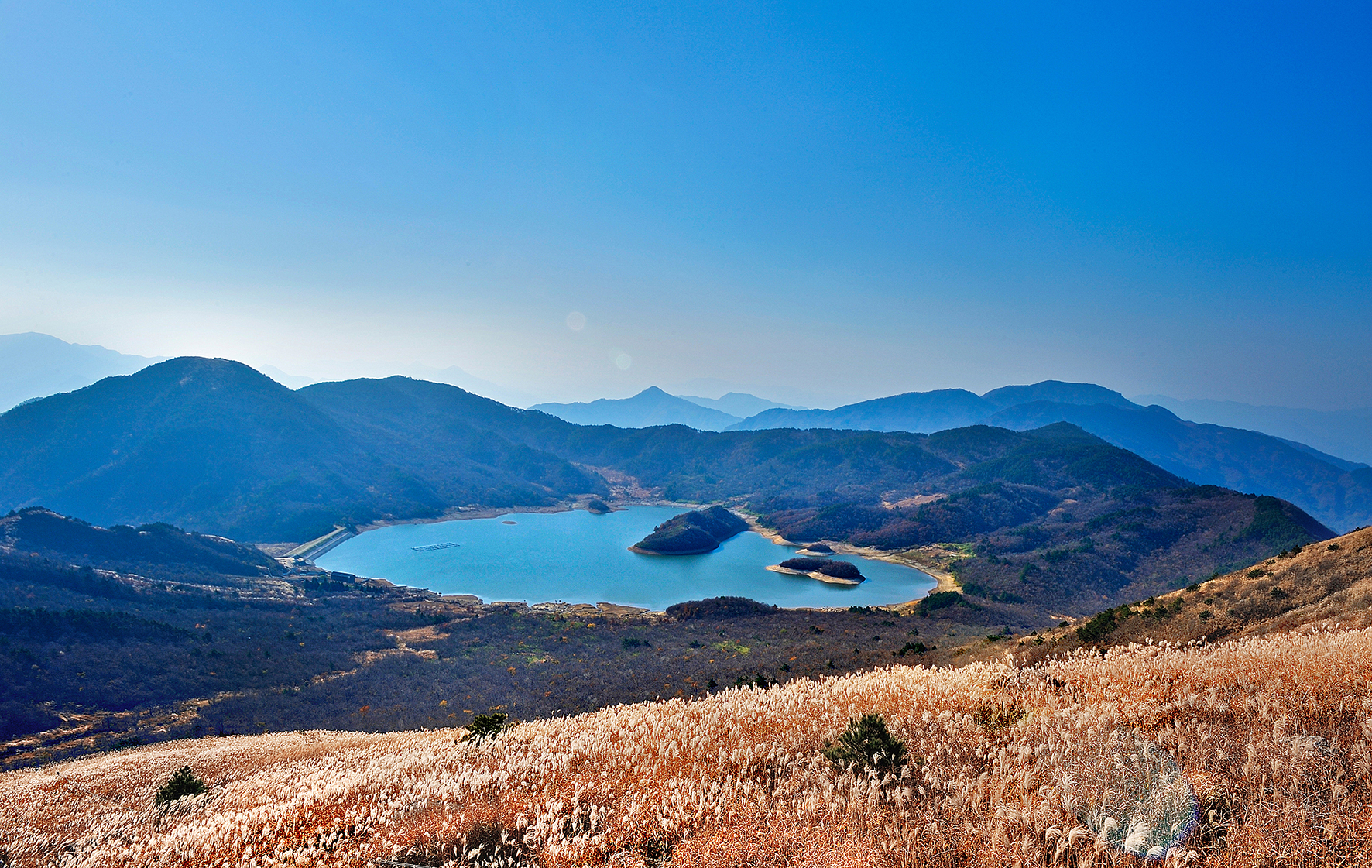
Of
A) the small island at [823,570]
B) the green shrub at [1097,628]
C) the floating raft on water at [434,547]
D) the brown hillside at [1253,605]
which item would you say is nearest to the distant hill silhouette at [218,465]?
the floating raft on water at [434,547]

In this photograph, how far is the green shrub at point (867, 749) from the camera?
16.9 feet

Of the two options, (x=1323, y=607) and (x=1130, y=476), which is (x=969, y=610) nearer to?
(x=1323, y=607)

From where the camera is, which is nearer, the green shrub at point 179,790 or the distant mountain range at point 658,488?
the green shrub at point 179,790

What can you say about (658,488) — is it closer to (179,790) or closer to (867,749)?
(179,790)

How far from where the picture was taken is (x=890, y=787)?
4.66 metres

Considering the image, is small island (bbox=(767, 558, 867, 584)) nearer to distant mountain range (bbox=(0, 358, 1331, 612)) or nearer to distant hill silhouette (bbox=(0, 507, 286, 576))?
distant mountain range (bbox=(0, 358, 1331, 612))

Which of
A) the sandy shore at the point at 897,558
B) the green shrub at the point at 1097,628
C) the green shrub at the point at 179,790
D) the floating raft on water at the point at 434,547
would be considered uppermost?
the green shrub at the point at 1097,628

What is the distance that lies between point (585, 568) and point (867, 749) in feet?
292

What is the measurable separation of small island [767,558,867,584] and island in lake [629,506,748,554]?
748 inches

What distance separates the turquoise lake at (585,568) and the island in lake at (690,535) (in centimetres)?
229

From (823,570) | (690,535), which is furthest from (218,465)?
(823,570)

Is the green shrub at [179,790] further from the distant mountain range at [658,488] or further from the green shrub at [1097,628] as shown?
the distant mountain range at [658,488]

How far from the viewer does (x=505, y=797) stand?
18.8 feet

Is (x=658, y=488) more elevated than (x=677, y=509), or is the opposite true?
(x=658, y=488)
